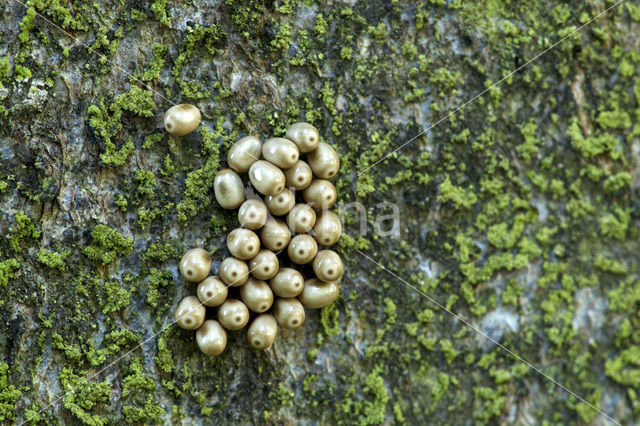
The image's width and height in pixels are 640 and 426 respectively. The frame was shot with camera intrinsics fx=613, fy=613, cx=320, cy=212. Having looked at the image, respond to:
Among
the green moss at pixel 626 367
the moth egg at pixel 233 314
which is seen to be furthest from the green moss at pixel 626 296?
the moth egg at pixel 233 314

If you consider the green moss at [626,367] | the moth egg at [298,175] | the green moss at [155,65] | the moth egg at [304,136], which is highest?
the green moss at [155,65]

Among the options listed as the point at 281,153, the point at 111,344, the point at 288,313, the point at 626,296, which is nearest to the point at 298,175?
the point at 281,153

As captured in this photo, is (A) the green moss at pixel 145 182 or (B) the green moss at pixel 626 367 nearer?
(A) the green moss at pixel 145 182

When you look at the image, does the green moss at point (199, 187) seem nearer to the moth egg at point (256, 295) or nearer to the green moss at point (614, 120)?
the moth egg at point (256, 295)

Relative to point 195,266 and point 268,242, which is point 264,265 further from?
point 195,266

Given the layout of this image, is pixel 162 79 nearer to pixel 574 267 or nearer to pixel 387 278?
pixel 387 278

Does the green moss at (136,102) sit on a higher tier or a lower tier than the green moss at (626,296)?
higher

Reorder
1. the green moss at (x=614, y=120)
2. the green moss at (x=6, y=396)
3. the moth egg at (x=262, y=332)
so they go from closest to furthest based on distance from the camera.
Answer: the green moss at (x=6, y=396)
the moth egg at (x=262, y=332)
the green moss at (x=614, y=120)
